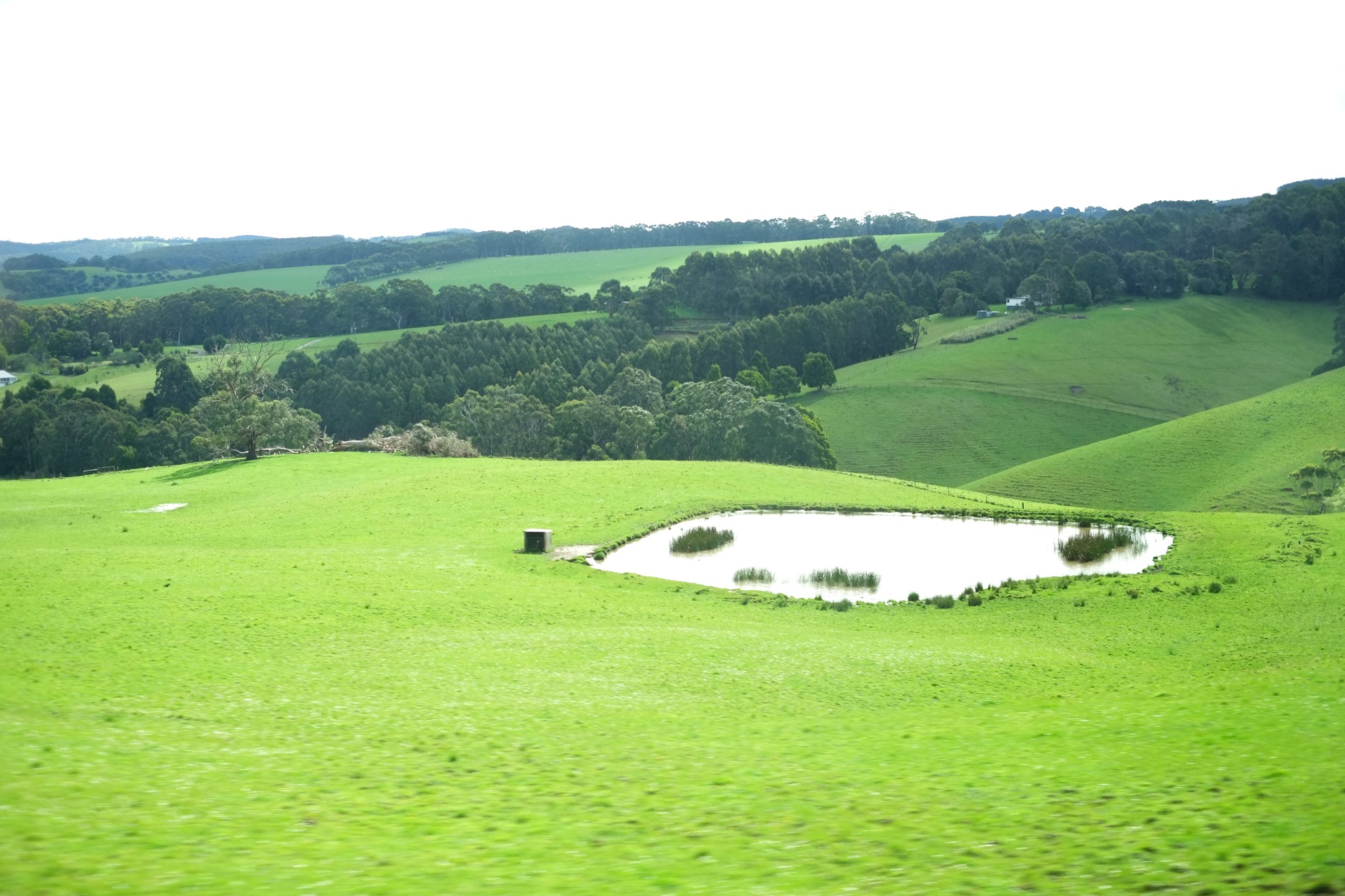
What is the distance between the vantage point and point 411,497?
45.7m

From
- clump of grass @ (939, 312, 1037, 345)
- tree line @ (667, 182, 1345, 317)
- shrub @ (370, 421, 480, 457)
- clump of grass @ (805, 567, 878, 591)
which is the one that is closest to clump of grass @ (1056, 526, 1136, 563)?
clump of grass @ (805, 567, 878, 591)

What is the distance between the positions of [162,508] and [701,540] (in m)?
25.3

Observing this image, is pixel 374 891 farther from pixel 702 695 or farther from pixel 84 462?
pixel 84 462

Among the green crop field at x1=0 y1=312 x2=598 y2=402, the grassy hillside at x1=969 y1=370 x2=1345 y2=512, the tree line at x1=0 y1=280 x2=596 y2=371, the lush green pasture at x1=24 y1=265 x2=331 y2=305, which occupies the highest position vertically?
the lush green pasture at x1=24 y1=265 x2=331 y2=305

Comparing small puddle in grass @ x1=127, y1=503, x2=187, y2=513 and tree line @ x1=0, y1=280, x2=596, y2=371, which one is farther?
tree line @ x1=0, y1=280, x2=596, y2=371

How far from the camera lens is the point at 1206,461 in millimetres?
71875

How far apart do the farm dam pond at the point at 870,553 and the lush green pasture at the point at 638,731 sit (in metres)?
3.53

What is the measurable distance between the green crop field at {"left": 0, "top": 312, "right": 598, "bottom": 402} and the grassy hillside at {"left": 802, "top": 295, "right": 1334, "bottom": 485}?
52772 millimetres

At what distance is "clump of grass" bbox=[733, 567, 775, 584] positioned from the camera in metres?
34.3

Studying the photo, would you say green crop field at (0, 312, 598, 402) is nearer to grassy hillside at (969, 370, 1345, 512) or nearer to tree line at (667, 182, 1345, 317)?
tree line at (667, 182, 1345, 317)

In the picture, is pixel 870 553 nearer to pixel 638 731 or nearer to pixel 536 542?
pixel 536 542

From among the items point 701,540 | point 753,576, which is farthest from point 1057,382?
point 753,576

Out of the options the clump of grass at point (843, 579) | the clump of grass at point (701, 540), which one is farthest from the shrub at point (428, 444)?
the clump of grass at point (843, 579)

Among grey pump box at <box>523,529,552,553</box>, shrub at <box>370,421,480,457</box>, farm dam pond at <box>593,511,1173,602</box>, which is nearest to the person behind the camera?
farm dam pond at <box>593,511,1173,602</box>
